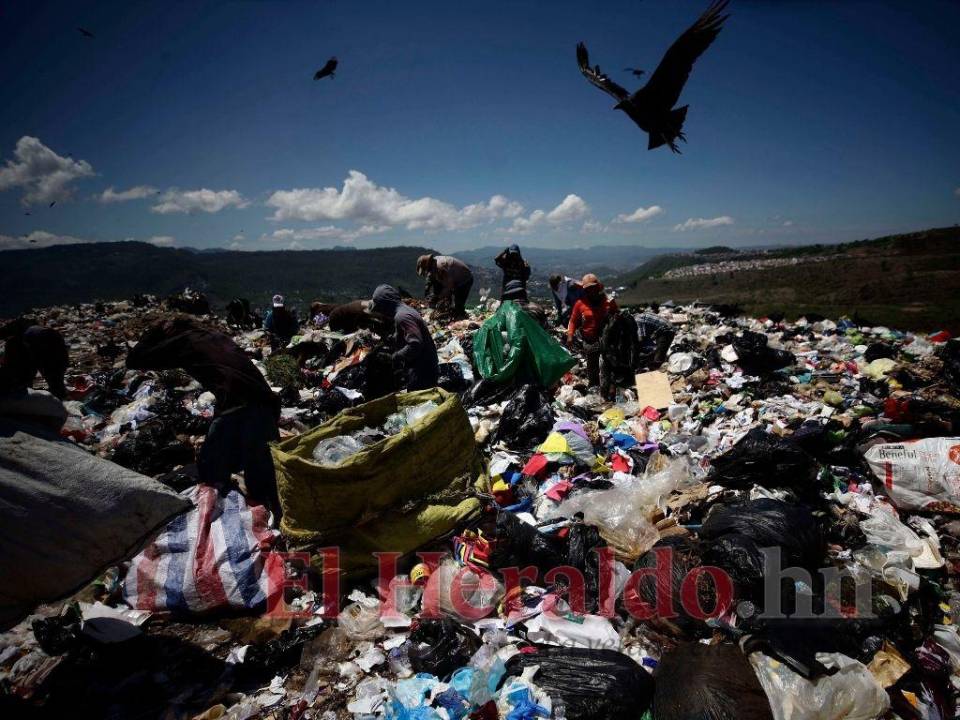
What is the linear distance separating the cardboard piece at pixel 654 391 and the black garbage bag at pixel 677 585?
2609 millimetres

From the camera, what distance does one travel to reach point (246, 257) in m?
83.6

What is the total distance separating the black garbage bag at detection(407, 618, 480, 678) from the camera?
6.42 feet

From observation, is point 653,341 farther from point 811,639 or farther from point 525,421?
point 811,639

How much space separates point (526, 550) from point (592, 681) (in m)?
0.80

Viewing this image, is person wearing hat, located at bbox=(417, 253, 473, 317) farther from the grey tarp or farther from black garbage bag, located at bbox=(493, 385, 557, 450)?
the grey tarp

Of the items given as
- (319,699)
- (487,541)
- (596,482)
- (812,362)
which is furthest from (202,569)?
(812,362)

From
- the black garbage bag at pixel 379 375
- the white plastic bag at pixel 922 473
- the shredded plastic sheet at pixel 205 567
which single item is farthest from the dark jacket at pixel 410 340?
the white plastic bag at pixel 922 473

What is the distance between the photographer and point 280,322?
27.0 ft

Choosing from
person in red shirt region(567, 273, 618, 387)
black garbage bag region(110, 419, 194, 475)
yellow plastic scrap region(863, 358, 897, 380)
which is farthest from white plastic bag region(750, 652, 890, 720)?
black garbage bag region(110, 419, 194, 475)

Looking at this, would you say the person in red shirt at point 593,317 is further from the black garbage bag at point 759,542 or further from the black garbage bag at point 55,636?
the black garbage bag at point 55,636

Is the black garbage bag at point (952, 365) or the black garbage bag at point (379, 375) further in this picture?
the black garbage bag at point (379, 375)

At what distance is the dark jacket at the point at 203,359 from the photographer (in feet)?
9.23

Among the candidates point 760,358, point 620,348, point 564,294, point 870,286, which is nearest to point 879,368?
point 760,358

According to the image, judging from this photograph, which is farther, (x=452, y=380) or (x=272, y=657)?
(x=452, y=380)
